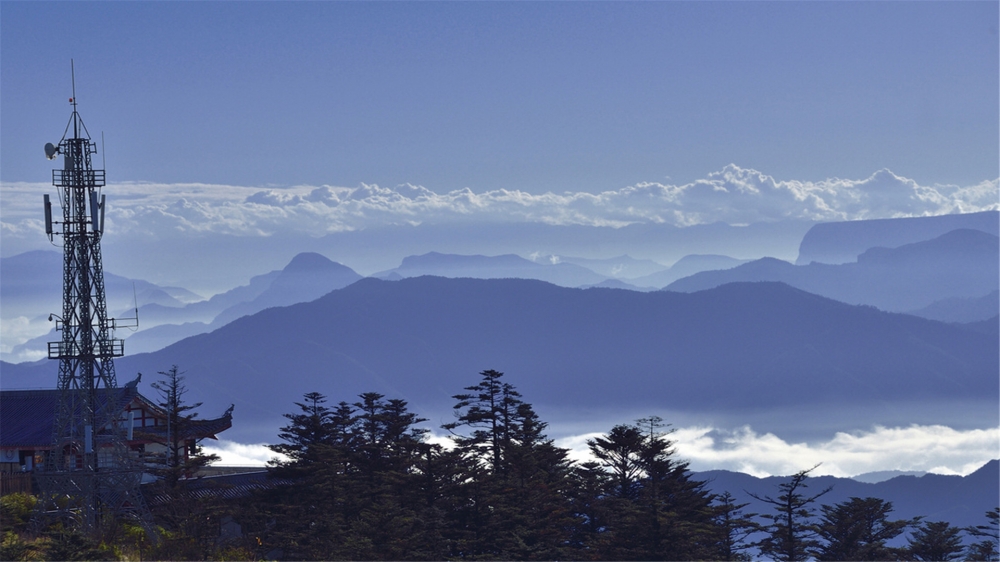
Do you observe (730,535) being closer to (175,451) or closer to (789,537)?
(789,537)

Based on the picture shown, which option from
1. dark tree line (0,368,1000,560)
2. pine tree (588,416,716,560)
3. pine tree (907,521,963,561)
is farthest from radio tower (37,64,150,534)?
pine tree (907,521,963,561)

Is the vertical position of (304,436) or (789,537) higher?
(304,436)

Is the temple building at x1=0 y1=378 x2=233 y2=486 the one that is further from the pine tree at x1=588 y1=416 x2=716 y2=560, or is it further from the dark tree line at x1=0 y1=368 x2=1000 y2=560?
the pine tree at x1=588 y1=416 x2=716 y2=560

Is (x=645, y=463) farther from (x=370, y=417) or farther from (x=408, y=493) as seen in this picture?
(x=370, y=417)

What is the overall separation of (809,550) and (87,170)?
35648 mm

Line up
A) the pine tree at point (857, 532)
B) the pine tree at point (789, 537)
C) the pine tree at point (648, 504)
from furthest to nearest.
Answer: the pine tree at point (857, 532) → the pine tree at point (789, 537) → the pine tree at point (648, 504)

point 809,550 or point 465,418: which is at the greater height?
point 465,418

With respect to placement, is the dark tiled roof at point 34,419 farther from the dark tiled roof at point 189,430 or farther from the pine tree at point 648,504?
the pine tree at point 648,504

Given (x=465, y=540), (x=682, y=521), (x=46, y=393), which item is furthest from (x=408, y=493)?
(x=46, y=393)

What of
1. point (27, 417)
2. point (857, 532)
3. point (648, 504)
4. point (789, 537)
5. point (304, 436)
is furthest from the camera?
point (27, 417)

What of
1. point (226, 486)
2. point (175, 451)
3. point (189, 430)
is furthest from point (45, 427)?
point (226, 486)

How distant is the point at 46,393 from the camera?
61.6m

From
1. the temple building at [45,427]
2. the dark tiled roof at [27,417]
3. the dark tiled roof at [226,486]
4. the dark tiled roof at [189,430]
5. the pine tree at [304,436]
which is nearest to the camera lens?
the dark tiled roof at [226,486]

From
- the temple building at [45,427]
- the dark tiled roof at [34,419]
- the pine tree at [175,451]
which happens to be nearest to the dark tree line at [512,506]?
the pine tree at [175,451]
